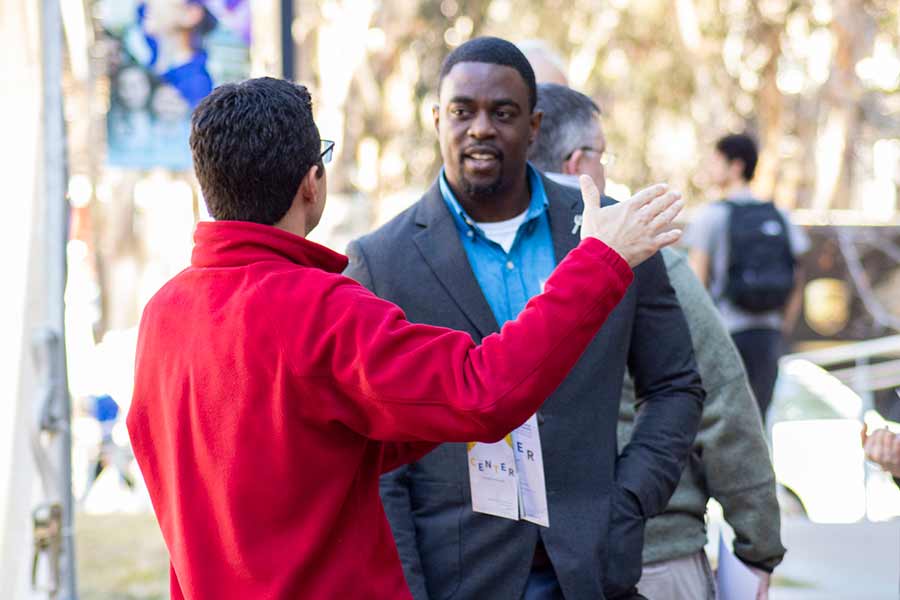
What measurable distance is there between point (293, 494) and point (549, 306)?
0.52 metres

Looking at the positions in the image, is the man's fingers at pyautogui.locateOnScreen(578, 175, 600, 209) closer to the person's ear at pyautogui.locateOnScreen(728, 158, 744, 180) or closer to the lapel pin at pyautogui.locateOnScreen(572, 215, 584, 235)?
the lapel pin at pyautogui.locateOnScreen(572, 215, 584, 235)

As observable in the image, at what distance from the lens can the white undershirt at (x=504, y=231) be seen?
3.13m

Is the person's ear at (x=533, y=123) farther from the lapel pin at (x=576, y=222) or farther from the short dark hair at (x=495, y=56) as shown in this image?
the lapel pin at (x=576, y=222)

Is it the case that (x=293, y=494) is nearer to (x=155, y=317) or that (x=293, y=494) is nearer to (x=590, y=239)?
(x=155, y=317)

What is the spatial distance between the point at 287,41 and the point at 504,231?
457cm

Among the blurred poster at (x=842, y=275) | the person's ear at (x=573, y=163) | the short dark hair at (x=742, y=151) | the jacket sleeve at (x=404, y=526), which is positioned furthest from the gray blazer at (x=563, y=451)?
the blurred poster at (x=842, y=275)

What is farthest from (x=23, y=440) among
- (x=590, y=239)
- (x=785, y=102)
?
(x=785, y=102)

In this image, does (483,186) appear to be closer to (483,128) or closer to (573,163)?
(483,128)

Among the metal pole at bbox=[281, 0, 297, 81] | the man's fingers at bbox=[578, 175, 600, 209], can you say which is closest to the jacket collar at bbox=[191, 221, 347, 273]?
the man's fingers at bbox=[578, 175, 600, 209]

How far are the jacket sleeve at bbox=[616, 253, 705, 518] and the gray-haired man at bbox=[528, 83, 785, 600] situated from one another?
36 cm

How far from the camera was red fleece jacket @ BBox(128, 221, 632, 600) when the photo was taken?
2115 millimetres

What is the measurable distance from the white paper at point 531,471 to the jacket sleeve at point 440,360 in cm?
51

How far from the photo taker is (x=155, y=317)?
233 cm

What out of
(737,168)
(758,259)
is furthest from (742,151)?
(758,259)
